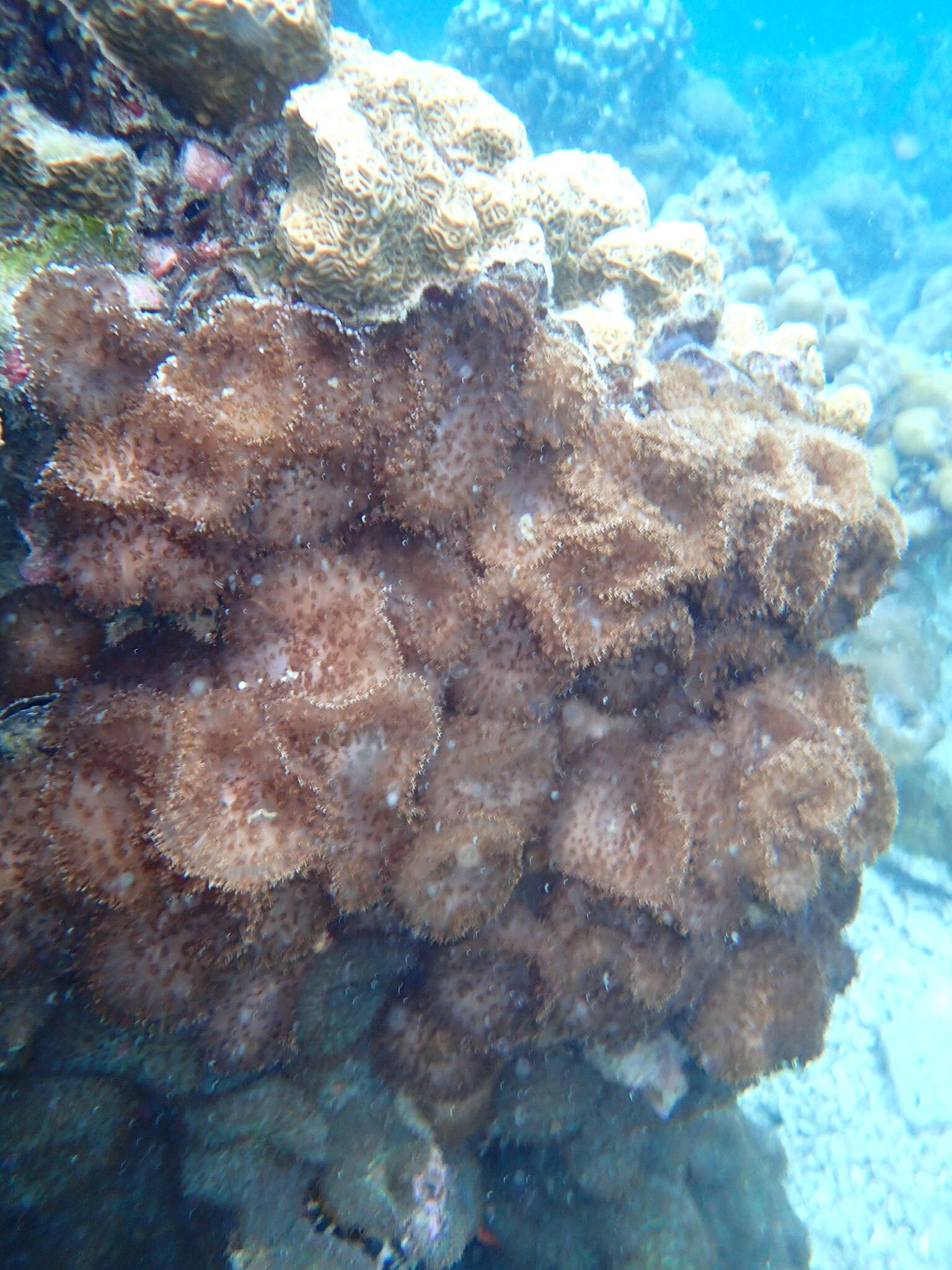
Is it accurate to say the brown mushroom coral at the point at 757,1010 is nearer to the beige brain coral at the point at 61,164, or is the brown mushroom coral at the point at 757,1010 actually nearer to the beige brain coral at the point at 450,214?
the beige brain coral at the point at 450,214

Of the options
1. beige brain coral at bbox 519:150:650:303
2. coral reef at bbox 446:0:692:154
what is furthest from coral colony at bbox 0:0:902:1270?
coral reef at bbox 446:0:692:154

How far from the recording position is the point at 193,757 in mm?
2238

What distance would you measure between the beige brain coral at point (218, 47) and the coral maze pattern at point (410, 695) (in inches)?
32.3

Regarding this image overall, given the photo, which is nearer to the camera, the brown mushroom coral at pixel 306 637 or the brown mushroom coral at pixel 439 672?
the brown mushroom coral at pixel 439 672

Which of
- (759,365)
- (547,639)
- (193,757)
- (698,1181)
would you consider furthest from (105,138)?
(698,1181)

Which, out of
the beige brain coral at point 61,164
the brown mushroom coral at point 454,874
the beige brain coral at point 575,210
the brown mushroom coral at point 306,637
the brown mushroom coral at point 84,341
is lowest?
the brown mushroom coral at point 454,874

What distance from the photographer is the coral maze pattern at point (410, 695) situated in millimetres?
2240

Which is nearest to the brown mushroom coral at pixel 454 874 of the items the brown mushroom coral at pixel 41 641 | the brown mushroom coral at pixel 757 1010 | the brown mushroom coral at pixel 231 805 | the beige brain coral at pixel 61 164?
the brown mushroom coral at pixel 231 805

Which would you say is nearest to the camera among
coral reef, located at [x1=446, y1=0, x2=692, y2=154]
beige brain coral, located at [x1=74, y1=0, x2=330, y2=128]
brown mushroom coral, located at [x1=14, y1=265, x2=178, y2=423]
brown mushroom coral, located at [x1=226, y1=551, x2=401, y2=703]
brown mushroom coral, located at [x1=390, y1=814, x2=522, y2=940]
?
brown mushroom coral, located at [x1=14, y1=265, x2=178, y2=423]

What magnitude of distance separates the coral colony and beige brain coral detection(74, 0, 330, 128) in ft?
0.04

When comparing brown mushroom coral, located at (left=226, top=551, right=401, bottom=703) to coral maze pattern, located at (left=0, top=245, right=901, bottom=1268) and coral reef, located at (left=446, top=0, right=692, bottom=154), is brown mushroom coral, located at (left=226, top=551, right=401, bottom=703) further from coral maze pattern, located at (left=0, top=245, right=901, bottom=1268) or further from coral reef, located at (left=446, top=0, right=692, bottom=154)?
coral reef, located at (left=446, top=0, right=692, bottom=154)

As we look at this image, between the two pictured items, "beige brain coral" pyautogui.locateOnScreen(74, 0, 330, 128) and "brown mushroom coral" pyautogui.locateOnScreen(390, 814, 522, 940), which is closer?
"beige brain coral" pyautogui.locateOnScreen(74, 0, 330, 128)

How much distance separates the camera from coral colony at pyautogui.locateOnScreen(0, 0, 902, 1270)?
2236 mm

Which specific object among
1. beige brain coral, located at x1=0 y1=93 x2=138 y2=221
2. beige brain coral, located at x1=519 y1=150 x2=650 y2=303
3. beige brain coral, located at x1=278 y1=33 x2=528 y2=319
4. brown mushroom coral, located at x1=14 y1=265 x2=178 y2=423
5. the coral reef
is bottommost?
brown mushroom coral, located at x1=14 y1=265 x2=178 y2=423
